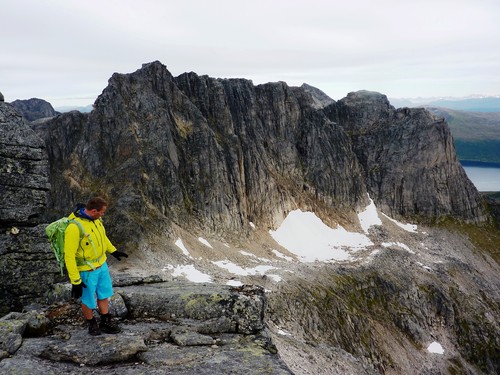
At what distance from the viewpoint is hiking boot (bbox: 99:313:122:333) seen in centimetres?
1141

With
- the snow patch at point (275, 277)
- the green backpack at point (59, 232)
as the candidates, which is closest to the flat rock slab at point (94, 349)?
the green backpack at point (59, 232)

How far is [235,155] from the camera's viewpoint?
84.3 metres

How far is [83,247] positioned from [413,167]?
120 meters

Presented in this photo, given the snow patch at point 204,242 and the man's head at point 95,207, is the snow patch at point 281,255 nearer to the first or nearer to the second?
the snow patch at point 204,242

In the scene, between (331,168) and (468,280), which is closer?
(468,280)

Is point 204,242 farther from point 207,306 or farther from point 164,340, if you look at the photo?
point 164,340

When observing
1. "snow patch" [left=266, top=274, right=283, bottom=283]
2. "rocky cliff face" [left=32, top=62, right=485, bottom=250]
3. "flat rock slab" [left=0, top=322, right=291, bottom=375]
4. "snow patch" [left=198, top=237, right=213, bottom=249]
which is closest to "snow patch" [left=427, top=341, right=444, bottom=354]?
"snow patch" [left=266, top=274, right=283, bottom=283]

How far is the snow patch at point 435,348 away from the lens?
207ft

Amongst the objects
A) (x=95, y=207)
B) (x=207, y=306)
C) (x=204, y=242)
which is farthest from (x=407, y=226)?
(x=95, y=207)

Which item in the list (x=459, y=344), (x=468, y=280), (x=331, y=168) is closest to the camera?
(x=459, y=344)

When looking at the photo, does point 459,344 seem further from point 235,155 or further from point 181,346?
point 181,346

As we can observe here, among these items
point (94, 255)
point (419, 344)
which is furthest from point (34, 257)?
point (419, 344)

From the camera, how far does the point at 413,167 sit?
11769cm

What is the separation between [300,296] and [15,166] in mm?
44357
